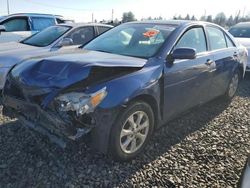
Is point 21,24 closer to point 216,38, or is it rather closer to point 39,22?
point 39,22

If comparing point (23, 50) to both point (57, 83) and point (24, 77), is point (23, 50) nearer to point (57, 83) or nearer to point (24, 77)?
point (24, 77)

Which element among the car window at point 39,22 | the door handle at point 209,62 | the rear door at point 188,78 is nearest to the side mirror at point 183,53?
the rear door at point 188,78

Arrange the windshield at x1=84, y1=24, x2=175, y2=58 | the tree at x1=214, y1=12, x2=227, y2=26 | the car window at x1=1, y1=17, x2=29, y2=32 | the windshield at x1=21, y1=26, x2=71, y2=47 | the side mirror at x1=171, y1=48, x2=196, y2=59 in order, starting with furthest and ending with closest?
1. the tree at x1=214, y1=12, x2=227, y2=26
2. the car window at x1=1, y1=17, x2=29, y2=32
3. the windshield at x1=21, y1=26, x2=71, y2=47
4. the windshield at x1=84, y1=24, x2=175, y2=58
5. the side mirror at x1=171, y1=48, x2=196, y2=59

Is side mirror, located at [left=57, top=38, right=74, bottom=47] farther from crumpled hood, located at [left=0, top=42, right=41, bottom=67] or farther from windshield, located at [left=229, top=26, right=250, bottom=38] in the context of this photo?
windshield, located at [left=229, top=26, right=250, bottom=38]

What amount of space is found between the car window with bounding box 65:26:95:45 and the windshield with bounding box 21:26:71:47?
190mm

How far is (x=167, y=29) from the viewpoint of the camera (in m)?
4.09

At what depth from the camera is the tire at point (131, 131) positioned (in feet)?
10.3

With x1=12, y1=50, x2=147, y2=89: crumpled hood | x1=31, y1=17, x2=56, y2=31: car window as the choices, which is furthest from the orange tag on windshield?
x1=31, y1=17, x2=56, y2=31: car window

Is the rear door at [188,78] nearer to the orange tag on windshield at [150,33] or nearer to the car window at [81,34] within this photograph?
the orange tag on windshield at [150,33]

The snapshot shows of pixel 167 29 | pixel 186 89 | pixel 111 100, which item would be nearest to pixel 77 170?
pixel 111 100

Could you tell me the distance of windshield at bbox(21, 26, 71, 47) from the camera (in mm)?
6521

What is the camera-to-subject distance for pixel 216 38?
16.7 ft

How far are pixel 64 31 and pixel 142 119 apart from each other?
4.03m

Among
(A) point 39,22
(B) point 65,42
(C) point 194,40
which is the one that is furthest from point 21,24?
(C) point 194,40
